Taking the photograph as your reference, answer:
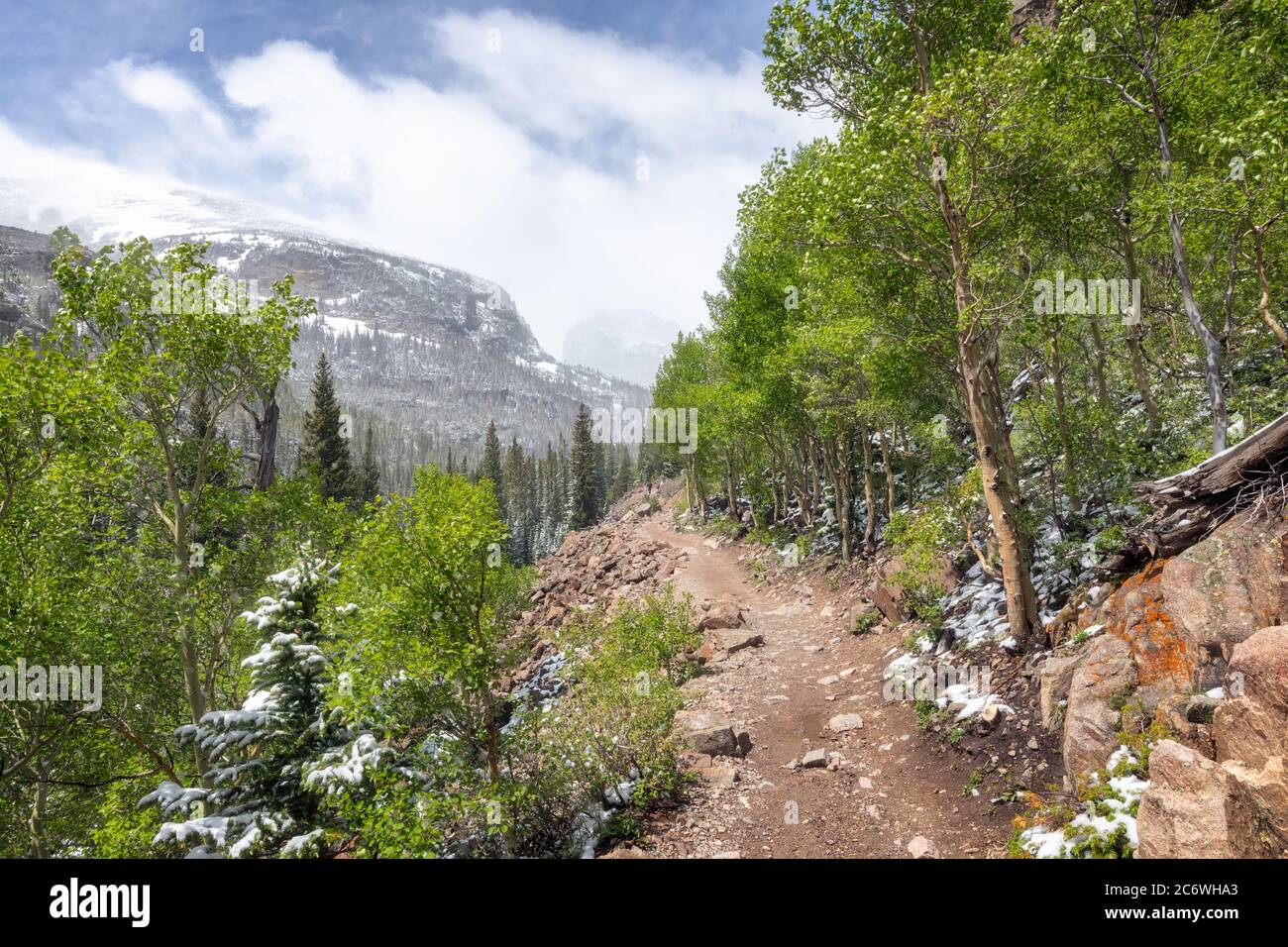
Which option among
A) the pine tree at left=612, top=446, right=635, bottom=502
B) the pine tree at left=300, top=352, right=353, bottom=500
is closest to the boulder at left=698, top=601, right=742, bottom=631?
the pine tree at left=300, top=352, right=353, bottom=500

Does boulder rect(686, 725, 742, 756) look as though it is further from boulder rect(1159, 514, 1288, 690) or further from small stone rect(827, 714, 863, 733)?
boulder rect(1159, 514, 1288, 690)

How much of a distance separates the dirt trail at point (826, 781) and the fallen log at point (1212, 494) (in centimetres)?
385

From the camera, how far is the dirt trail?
707cm

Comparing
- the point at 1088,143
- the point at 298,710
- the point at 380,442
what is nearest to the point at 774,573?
the point at 1088,143

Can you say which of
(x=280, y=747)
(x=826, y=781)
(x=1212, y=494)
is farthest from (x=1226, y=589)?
(x=280, y=747)

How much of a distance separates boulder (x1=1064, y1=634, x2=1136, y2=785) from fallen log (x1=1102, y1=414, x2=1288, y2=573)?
172 centimetres

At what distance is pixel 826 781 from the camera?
8.67 meters

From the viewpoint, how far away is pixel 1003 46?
9.99 m

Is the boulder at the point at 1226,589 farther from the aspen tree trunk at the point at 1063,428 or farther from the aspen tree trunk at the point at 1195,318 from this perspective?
the aspen tree trunk at the point at 1063,428

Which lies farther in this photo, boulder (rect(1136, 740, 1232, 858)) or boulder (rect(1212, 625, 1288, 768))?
boulder (rect(1212, 625, 1288, 768))

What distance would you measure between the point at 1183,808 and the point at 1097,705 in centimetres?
205

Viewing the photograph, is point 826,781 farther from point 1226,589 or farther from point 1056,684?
point 1226,589
